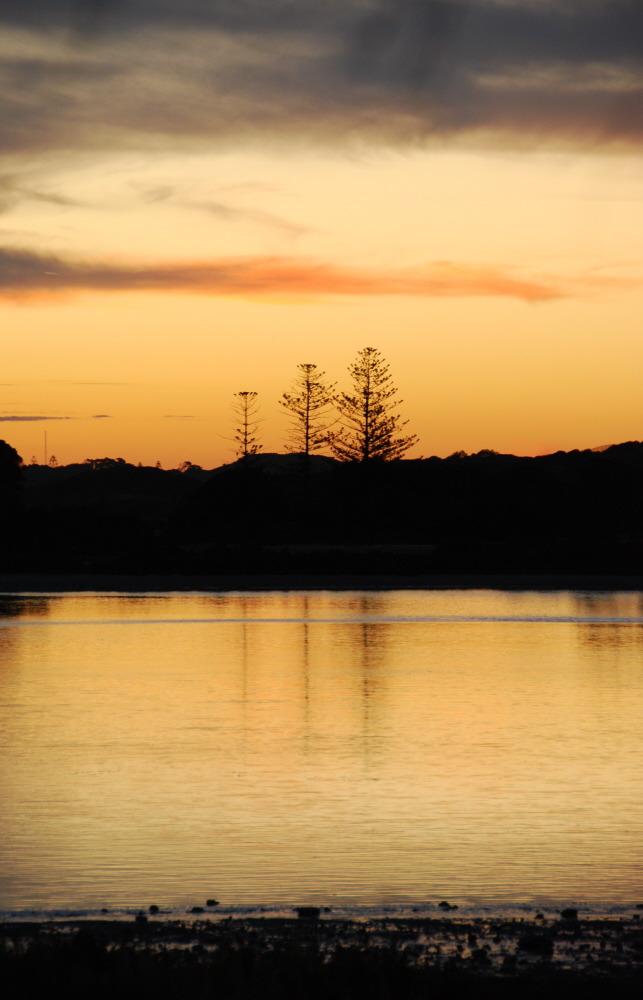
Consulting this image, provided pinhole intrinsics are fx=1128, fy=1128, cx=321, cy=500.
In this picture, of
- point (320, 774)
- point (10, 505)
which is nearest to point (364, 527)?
point (10, 505)

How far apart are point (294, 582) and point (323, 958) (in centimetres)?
4375

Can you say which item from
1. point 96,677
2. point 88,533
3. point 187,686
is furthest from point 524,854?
point 88,533

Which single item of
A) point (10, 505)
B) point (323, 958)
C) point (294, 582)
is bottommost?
point (323, 958)

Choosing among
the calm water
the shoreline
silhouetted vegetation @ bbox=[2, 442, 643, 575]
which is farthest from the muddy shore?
silhouetted vegetation @ bbox=[2, 442, 643, 575]

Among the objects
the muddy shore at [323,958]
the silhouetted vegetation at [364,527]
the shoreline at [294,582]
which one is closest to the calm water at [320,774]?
the muddy shore at [323,958]

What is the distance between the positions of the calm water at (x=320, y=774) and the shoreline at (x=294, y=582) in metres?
23.0

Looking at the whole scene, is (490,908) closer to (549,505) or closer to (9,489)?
(9,489)

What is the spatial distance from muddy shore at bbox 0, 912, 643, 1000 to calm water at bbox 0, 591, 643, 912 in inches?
22.3

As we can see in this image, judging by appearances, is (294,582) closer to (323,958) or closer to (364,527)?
(364,527)

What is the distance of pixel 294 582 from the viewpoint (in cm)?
4931

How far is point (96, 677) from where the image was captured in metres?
17.7

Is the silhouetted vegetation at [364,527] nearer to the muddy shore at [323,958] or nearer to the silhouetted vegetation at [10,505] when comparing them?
the silhouetted vegetation at [10,505]

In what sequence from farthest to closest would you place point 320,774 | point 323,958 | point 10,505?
point 10,505 → point 320,774 → point 323,958

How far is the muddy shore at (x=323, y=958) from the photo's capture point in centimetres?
513
